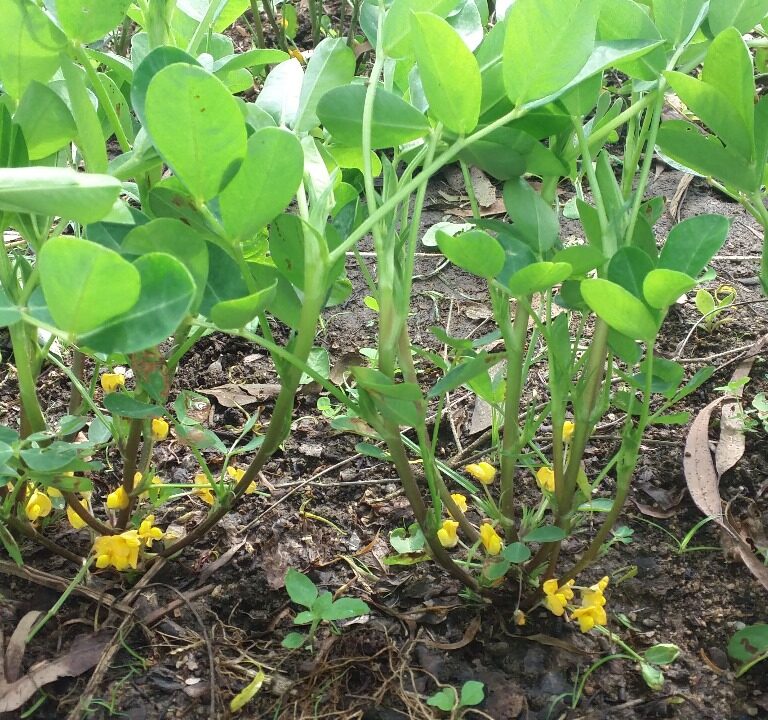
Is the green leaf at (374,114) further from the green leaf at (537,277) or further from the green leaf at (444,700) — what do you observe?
the green leaf at (444,700)

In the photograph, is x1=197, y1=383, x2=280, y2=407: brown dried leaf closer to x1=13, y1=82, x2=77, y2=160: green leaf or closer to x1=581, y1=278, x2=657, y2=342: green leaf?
x1=13, y1=82, x2=77, y2=160: green leaf

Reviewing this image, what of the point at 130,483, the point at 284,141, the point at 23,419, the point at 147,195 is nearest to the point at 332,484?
the point at 130,483

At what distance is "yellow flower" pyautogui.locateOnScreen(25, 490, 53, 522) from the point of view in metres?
0.96

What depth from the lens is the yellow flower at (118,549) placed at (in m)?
0.93

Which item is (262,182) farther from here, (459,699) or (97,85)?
(459,699)

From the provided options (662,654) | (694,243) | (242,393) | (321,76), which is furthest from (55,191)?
(242,393)

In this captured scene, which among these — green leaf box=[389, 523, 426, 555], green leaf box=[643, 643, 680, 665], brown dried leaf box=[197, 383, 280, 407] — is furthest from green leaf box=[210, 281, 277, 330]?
brown dried leaf box=[197, 383, 280, 407]

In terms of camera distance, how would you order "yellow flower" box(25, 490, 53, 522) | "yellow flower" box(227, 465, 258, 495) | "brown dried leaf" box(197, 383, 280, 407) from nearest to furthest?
"yellow flower" box(25, 490, 53, 522) < "yellow flower" box(227, 465, 258, 495) < "brown dried leaf" box(197, 383, 280, 407)

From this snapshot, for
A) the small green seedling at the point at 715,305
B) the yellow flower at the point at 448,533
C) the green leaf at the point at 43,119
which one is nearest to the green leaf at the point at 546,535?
the yellow flower at the point at 448,533

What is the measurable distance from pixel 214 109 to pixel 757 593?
900 millimetres

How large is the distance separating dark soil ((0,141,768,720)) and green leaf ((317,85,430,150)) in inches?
15.0

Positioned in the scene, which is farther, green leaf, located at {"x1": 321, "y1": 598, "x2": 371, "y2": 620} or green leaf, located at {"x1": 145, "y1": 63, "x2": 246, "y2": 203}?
green leaf, located at {"x1": 321, "y1": 598, "x2": 371, "y2": 620}

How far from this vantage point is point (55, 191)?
0.50 meters

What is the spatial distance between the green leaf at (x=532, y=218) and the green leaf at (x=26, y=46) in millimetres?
453
